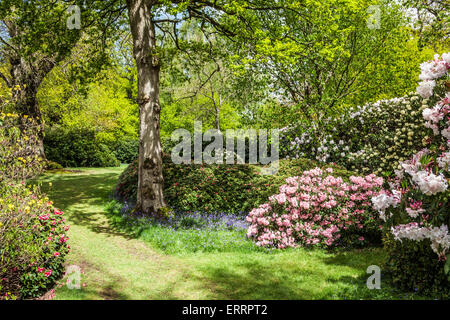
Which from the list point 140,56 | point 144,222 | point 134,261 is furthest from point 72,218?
point 140,56

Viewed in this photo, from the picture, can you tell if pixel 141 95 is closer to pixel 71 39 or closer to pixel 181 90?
pixel 71 39

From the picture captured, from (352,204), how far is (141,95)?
6.45 m

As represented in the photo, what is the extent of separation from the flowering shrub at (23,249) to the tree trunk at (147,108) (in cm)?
392

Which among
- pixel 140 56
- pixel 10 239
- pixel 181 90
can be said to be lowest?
pixel 10 239

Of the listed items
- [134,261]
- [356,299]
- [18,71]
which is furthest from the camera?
[18,71]

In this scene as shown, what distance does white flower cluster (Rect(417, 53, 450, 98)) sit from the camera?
14.4ft

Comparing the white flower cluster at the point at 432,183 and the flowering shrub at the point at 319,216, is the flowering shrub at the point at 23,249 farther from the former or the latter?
the white flower cluster at the point at 432,183

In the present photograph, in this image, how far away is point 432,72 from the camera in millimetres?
4477

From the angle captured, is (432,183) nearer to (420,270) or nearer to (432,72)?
(420,270)

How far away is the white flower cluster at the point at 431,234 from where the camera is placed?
13.2ft

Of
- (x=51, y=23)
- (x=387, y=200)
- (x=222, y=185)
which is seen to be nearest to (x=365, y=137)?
(x=222, y=185)

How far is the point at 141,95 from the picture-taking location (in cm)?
921

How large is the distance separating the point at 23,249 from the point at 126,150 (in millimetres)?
26969

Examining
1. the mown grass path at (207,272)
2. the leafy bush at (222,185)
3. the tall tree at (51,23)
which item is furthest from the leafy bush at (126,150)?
the mown grass path at (207,272)
